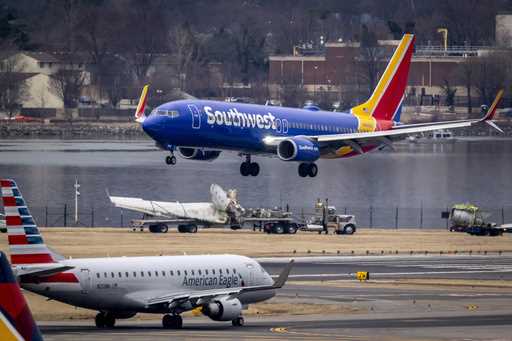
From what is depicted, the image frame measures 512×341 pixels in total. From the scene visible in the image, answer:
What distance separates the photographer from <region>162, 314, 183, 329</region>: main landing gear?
246 ft

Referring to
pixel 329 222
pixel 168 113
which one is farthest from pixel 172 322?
pixel 329 222

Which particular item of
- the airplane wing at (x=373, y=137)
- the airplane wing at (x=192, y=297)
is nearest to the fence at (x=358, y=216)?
the airplane wing at (x=373, y=137)

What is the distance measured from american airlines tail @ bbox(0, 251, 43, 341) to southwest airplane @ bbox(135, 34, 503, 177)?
2214 inches

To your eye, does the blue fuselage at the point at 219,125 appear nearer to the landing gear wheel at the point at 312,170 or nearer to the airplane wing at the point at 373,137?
the airplane wing at the point at 373,137

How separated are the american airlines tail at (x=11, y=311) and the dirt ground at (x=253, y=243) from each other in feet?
212

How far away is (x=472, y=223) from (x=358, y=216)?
1086 inches

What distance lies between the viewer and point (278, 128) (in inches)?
4072

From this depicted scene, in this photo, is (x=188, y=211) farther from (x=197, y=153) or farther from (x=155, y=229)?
(x=197, y=153)

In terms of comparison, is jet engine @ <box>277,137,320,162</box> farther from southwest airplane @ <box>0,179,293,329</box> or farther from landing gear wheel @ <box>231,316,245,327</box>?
landing gear wheel @ <box>231,316,245,327</box>

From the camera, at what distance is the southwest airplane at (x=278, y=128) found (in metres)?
96.8

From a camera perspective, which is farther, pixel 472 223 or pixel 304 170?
pixel 472 223

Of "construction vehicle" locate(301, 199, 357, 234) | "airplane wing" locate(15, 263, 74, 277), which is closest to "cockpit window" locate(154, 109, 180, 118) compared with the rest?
"airplane wing" locate(15, 263, 74, 277)

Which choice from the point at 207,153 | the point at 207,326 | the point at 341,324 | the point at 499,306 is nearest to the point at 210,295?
the point at 207,326

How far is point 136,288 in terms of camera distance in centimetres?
7675
